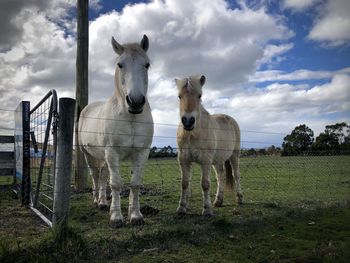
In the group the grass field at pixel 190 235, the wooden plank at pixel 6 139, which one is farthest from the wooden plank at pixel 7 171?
the grass field at pixel 190 235

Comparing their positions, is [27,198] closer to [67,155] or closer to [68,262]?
[67,155]

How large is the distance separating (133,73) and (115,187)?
177 centimetres

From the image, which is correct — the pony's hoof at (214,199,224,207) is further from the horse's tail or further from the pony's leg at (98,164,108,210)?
the pony's leg at (98,164,108,210)

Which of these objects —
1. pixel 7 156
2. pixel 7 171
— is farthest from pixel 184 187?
pixel 7 156

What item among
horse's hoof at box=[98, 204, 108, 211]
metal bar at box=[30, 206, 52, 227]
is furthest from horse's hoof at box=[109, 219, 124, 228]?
horse's hoof at box=[98, 204, 108, 211]

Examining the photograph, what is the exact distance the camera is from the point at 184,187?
5906 millimetres

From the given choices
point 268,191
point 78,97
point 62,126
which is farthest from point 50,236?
point 268,191

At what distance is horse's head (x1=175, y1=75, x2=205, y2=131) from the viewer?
5180 millimetres

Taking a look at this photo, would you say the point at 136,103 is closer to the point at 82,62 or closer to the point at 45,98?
the point at 45,98

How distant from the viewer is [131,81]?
14.6 feet

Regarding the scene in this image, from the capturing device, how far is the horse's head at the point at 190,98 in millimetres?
5180

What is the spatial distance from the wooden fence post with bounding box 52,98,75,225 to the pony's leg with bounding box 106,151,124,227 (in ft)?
2.60

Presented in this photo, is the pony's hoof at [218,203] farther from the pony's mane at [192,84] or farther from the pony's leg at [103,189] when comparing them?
the pony's mane at [192,84]

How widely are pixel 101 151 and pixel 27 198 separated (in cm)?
238
